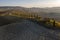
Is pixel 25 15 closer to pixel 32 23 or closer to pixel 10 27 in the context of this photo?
pixel 32 23

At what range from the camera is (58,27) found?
6.30 feet

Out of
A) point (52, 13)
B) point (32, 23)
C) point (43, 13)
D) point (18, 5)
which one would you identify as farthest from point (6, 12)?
point (52, 13)

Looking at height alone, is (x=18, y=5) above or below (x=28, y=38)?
above

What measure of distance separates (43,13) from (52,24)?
213 mm

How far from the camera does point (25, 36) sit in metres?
1.84

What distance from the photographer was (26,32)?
186 centimetres

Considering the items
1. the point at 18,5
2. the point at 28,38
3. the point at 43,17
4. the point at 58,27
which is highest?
the point at 18,5

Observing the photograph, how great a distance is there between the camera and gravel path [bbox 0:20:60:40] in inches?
71.7

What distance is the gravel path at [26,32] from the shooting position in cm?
182

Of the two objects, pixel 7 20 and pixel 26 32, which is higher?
pixel 7 20

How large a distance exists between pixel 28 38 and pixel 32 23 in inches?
9.2

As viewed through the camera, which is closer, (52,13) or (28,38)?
(28,38)

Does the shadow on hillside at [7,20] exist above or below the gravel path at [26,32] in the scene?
above

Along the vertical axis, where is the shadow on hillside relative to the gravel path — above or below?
above
